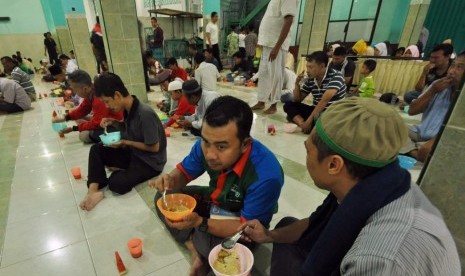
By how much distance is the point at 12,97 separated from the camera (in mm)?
4727

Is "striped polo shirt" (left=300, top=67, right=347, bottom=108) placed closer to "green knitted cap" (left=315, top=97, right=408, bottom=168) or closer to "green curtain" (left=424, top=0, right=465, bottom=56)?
"green knitted cap" (left=315, top=97, right=408, bottom=168)

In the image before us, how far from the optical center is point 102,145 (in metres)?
2.31

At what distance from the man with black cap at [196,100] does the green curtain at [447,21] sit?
811 cm

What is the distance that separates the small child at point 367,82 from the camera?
496cm

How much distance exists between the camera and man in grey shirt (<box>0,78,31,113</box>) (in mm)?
4656

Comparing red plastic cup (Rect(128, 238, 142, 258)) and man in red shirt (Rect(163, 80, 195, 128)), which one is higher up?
man in red shirt (Rect(163, 80, 195, 128))

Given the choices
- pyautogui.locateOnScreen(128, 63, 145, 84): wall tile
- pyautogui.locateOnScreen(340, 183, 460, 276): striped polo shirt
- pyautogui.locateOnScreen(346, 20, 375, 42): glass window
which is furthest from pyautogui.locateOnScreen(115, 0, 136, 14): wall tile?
pyautogui.locateOnScreen(346, 20, 375, 42): glass window

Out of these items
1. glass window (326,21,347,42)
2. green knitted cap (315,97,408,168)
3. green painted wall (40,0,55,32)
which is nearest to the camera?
green knitted cap (315,97,408,168)

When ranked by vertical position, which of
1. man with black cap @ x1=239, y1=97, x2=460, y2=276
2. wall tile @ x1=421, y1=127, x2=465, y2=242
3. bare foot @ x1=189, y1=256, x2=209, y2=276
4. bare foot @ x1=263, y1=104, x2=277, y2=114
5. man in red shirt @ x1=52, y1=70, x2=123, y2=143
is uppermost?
man with black cap @ x1=239, y1=97, x2=460, y2=276

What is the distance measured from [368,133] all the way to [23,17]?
46.1 feet

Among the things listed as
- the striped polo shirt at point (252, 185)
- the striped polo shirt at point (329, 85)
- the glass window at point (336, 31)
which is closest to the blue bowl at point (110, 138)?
the striped polo shirt at point (252, 185)

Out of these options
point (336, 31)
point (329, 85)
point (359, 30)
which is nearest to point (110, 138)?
point (329, 85)

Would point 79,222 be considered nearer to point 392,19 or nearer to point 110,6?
point 110,6

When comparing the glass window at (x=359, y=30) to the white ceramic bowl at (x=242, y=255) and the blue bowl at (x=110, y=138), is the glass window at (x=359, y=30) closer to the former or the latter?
the blue bowl at (x=110, y=138)
